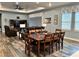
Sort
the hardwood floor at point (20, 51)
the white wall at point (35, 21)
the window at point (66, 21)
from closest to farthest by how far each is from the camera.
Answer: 1. the hardwood floor at point (20, 51)
2. the window at point (66, 21)
3. the white wall at point (35, 21)

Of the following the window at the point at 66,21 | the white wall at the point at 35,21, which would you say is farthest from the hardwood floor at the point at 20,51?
the white wall at the point at 35,21

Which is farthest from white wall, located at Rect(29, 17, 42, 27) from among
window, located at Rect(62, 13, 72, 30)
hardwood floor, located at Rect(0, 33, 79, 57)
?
hardwood floor, located at Rect(0, 33, 79, 57)

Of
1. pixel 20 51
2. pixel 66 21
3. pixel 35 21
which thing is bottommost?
pixel 20 51

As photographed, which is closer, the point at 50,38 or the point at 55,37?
the point at 50,38

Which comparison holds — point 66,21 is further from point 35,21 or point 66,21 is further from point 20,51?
point 35,21

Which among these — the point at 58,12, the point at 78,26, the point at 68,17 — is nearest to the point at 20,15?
the point at 58,12

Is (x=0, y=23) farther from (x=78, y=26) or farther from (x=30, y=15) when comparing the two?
(x=78, y=26)

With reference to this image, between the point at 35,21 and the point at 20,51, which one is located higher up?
the point at 35,21

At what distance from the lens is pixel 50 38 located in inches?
172

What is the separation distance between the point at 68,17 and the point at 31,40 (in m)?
4.34

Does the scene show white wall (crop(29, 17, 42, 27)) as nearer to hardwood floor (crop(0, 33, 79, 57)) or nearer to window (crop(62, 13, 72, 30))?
window (crop(62, 13, 72, 30))

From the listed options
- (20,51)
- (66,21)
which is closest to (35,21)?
(66,21)

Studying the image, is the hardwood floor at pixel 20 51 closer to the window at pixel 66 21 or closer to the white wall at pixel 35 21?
the window at pixel 66 21

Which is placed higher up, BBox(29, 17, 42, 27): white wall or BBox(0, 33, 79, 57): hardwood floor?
BBox(29, 17, 42, 27): white wall
